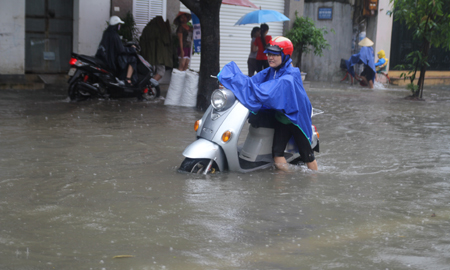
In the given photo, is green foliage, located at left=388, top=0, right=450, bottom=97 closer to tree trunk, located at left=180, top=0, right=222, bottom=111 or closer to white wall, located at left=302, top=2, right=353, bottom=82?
tree trunk, located at left=180, top=0, right=222, bottom=111

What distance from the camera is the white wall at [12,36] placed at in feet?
39.7

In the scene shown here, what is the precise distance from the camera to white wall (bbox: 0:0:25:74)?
12.1 m

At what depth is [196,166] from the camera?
508 centimetres

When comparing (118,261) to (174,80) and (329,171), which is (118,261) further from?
(174,80)

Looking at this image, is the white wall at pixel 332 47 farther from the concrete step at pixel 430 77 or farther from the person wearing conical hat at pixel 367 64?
the person wearing conical hat at pixel 367 64

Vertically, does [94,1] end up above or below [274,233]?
above

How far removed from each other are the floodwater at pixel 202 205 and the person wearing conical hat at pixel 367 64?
32.8ft

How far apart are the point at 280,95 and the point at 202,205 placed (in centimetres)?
132

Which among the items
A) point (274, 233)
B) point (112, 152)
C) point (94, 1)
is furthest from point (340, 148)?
point (94, 1)

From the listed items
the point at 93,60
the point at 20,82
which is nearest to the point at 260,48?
the point at 93,60

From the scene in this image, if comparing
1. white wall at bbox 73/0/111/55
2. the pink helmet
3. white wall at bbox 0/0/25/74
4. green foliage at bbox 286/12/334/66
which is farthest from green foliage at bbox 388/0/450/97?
the pink helmet

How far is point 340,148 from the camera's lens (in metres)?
7.21

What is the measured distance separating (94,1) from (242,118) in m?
9.10

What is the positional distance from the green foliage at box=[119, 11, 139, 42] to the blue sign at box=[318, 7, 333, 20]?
934 centimetres
